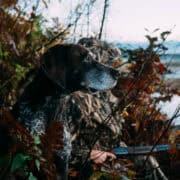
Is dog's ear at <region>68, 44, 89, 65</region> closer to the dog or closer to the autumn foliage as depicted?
the dog

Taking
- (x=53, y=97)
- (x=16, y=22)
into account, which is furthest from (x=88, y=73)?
(x=16, y=22)

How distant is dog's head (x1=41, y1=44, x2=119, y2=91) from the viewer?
3.73 metres

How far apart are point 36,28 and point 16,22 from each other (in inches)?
15.0

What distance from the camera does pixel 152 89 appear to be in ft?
22.7

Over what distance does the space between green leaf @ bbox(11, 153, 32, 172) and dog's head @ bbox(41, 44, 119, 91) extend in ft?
2.40

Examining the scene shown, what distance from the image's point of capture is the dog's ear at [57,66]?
3.72 meters

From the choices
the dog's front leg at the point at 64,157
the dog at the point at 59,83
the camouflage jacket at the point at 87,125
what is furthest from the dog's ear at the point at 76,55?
the camouflage jacket at the point at 87,125

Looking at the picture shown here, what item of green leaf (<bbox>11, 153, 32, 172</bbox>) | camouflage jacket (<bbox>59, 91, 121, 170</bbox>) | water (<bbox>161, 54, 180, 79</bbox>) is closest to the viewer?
green leaf (<bbox>11, 153, 32, 172</bbox>)

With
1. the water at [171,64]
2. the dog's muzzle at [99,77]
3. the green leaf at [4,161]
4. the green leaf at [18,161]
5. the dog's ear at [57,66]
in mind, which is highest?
the dog's ear at [57,66]

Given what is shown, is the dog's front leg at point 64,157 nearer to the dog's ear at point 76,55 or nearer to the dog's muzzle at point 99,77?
the dog's muzzle at point 99,77

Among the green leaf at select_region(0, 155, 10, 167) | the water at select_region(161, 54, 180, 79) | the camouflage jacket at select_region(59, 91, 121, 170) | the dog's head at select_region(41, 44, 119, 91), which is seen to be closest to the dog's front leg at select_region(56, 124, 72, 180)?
the dog's head at select_region(41, 44, 119, 91)

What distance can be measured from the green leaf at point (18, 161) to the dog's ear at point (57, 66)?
28.8 inches

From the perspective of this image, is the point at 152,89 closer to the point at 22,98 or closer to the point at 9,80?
the point at 9,80

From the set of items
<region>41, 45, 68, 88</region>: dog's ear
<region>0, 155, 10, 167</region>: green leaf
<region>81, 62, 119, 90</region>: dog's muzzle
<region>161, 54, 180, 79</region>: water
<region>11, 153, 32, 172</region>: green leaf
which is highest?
<region>41, 45, 68, 88</region>: dog's ear
